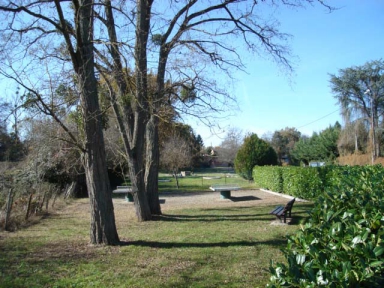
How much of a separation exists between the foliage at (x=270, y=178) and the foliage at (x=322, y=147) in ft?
87.2

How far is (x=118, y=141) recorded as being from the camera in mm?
23344

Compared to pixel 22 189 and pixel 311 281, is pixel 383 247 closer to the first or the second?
pixel 311 281

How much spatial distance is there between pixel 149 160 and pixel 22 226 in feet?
14.8

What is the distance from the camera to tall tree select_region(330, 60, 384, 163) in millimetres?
49625

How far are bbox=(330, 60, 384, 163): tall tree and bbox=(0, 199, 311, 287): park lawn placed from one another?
4482 centimetres

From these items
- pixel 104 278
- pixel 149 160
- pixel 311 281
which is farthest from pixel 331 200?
pixel 149 160

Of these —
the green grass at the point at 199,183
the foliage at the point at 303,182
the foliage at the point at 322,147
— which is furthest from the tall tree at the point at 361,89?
the foliage at the point at 303,182

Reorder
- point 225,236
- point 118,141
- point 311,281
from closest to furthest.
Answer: point 311,281, point 225,236, point 118,141

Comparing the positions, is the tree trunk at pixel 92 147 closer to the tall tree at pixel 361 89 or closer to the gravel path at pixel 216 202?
the gravel path at pixel 216 202

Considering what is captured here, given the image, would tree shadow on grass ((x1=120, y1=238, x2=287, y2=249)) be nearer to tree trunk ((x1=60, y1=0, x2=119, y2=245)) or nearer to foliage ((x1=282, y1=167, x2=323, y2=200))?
tree trunk ((x1=60, y1=0, x2=119, y2=245))

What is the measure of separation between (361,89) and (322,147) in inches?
385

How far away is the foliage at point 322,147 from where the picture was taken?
2066 inches

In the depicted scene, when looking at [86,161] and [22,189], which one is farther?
[22,189]

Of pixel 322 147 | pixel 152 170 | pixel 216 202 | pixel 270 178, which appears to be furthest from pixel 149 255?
pixel 322 147
